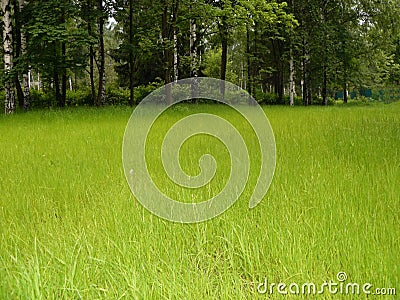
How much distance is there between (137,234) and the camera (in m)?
2.50

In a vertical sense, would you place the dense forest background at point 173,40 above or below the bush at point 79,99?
above

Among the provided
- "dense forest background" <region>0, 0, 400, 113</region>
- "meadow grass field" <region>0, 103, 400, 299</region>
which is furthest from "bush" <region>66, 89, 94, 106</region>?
"meadow grass field" <region>0, 103, 400, 299</region>

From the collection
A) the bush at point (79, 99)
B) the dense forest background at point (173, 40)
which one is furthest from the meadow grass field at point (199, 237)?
the bush at point (79, 99)

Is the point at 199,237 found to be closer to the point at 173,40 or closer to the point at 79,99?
the point at 173,40

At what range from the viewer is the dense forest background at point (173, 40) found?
1358 cm

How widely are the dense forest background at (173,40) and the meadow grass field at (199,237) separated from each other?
33.3ft

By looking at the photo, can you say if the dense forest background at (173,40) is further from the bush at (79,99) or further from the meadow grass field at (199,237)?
the meadow grass field at (199,237)

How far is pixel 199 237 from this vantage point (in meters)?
2.49

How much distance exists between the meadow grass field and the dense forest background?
10.1 metres

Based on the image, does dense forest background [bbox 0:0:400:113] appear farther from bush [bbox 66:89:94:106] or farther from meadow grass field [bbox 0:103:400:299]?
meadow grass field [bbox 0:103:400:299]

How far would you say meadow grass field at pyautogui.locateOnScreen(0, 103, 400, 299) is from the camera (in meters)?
1.89

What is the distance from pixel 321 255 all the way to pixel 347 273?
192 millimetres

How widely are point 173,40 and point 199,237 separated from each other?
43.8 feet

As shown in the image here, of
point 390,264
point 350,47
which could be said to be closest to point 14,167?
point 390,264
